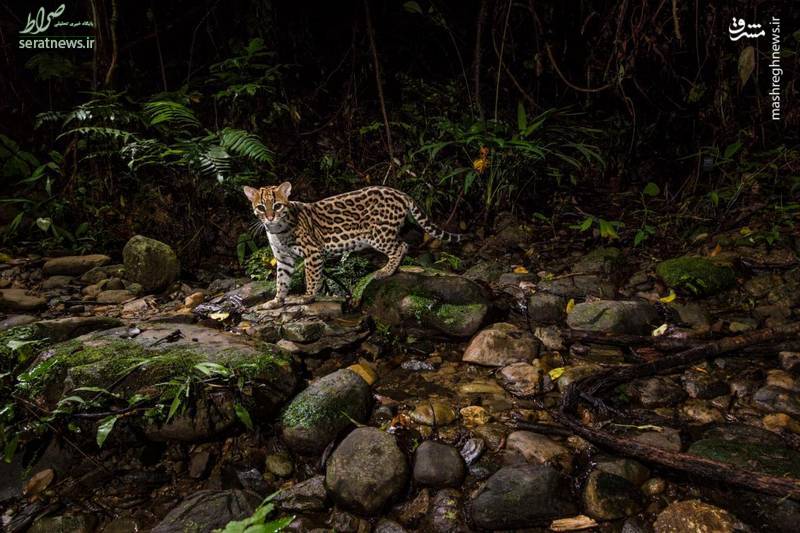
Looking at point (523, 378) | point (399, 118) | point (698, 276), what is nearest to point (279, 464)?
point (523, 378)

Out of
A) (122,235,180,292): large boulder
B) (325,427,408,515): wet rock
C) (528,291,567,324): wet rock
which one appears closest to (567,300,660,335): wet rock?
(528,291,567,324): wet rock

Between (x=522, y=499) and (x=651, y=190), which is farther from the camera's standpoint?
(x=651, y=190)

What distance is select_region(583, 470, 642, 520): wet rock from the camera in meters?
2.42

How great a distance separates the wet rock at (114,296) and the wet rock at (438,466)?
4381 millimetres

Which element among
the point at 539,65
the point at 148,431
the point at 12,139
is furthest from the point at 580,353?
the point at 12,139

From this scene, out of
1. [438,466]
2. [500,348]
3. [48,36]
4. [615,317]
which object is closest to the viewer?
[438,466]

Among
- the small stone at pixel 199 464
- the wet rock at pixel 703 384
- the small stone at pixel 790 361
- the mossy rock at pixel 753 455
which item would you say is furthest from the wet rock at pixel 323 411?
the small stone at pixel 790 361

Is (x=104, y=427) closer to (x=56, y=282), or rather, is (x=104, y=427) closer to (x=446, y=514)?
(x=446, y=514)

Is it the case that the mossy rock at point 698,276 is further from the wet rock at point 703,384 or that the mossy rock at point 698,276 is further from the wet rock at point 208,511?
the wet rock at point 208,511

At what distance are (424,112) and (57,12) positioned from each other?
21.7ft

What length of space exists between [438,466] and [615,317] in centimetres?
238

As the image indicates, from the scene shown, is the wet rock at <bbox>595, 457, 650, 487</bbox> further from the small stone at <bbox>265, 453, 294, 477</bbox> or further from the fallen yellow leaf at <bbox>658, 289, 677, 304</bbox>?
the fallen yellow leaf at <bbox>658, 289, 677, 304</bbox>

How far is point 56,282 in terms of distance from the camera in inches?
220

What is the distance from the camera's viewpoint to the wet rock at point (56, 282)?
5523mm
